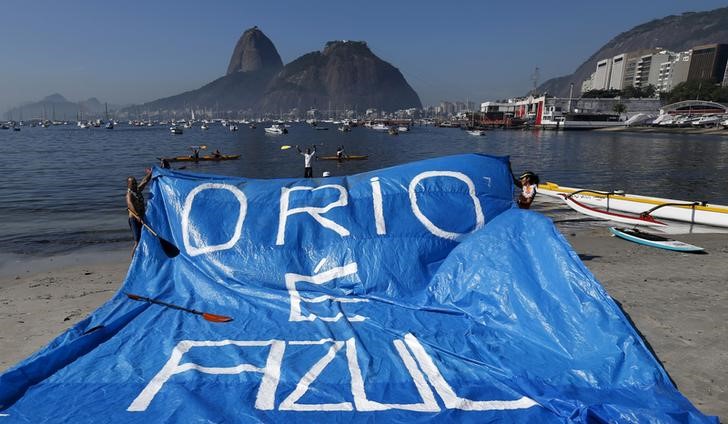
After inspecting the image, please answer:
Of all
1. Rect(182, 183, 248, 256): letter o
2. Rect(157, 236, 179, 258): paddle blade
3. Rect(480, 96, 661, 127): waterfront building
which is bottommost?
Rect(157, 236, 179, 258): paddle blade

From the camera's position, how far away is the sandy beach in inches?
223

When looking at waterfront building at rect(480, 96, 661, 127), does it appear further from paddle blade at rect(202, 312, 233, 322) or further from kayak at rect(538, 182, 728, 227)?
paddle blade at rect(202, 312, 233, 322)

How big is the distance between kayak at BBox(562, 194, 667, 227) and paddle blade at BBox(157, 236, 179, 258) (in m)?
16.2

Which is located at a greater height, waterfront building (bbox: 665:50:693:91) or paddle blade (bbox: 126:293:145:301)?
waterfront building (bbox: 665:50:693:91)

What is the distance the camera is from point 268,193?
8.18m

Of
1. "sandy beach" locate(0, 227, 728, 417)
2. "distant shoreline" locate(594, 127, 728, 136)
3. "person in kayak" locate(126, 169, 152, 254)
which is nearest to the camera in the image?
"sandy beach" locate(0, 227, 728, 417)

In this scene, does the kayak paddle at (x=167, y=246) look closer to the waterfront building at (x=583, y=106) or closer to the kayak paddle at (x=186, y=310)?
the kayak paddle at (x=186, y=310)

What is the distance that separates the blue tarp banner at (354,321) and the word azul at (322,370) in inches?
0.9

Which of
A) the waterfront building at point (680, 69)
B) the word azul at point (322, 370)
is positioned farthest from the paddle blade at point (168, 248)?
the waterfront building at point (680, 69)

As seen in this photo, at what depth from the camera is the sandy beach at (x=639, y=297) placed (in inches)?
223

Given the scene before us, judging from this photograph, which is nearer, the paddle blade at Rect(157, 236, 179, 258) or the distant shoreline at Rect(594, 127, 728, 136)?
the paddle blade at Rect(157, 236, 179, 258)

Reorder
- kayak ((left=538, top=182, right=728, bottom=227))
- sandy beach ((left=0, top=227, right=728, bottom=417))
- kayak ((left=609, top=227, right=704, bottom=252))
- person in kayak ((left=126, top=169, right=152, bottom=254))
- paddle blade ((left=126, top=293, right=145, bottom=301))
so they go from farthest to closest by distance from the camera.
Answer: kayak ((left=538, top=182, right=728, bottom=227)) < kayak ((left=609, top=227, right=704, bottom=252)) < person in kayak ((left=126, top=169, right=152, bottom=254)) < paddle blade ((left=126, top=293, right=145, bottom=301)) < sandy beach ((left=0, top=227, right=728, bottom=417))

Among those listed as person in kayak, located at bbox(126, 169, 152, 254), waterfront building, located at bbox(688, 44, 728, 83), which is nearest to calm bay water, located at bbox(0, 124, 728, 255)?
person in kayak, located at bbox(126, 169, 152, 254)

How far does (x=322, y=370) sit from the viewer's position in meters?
5.23
